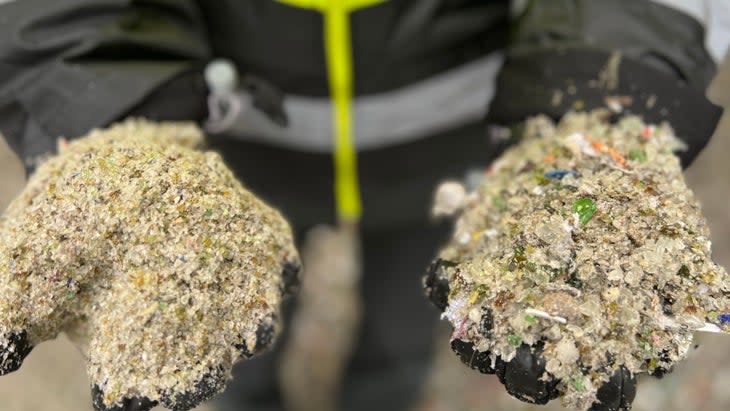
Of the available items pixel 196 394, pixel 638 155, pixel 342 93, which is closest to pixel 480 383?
pixel 342 93

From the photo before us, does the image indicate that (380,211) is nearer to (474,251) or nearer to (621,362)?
(474,251)

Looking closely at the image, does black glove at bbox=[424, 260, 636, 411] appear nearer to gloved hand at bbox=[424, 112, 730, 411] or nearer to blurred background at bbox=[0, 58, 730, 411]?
gloved hand at bbox=[424, 112, 730, 411]

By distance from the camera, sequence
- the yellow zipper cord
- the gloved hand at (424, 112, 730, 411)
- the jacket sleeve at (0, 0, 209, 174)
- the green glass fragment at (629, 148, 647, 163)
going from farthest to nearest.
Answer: the yellow zipper cord, the jacket sleeve at (0, 0, 209, 174), the green glass fragment at (629, 148, 647, 163), the gloved hand at (424, 112, 730, 411)

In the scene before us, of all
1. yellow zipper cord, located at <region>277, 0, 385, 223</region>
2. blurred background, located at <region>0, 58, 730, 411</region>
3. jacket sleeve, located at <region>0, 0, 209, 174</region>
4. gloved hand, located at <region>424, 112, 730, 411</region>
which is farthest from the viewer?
blurred background, located at <region>0, 58, 730, 411</region>

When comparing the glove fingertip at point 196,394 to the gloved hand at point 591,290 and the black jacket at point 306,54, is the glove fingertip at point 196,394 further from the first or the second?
the black jacket at point 306,54

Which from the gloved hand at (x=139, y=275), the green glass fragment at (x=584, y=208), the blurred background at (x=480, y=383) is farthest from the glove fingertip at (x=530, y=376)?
the blurred background at (x=480, y=383)

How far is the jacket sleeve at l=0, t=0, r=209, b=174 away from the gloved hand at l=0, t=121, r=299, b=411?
0.20 metres

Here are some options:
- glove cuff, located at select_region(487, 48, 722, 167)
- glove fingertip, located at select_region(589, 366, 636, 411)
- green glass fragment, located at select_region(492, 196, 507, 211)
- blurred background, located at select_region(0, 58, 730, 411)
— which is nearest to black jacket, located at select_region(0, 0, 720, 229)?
glove cuff, located at select_region(487, 48, 722, 167)

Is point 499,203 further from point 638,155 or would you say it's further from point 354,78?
point 354,78

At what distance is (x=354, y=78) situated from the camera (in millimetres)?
1040

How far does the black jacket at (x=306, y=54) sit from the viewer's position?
806 millimetres

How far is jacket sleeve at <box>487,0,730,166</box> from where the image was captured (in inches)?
30.4

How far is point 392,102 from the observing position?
1.10 meters

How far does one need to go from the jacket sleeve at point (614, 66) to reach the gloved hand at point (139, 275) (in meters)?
0.47
